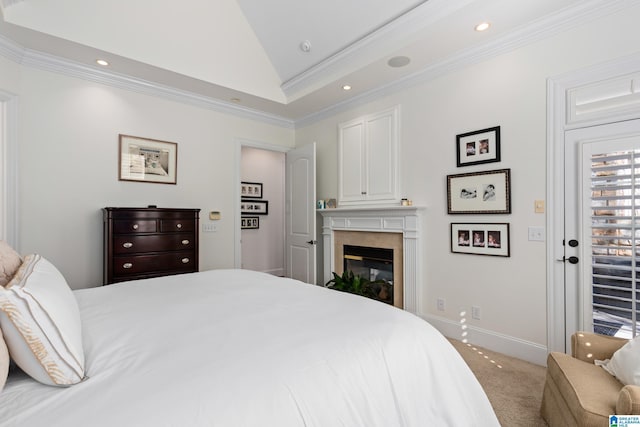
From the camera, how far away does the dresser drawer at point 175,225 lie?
3.16m

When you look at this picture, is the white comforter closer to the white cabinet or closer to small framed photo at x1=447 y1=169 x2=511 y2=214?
small framed photo at x1=447 y1=169 x2=511 y2=214

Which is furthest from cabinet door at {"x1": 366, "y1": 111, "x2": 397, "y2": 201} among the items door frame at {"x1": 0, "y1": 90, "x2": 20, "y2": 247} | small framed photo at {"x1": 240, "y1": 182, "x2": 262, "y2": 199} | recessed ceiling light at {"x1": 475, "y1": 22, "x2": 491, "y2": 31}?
door frame at {"x1": 0, "y1": 90, "x2": 20, "y2": 247}

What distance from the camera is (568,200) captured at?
240 centimetres

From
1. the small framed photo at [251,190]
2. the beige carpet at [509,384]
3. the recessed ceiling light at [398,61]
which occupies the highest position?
the recessed ceiling light at [398,61]

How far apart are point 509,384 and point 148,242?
3.31 meters

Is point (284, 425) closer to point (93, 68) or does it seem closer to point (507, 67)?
point (507, 67)

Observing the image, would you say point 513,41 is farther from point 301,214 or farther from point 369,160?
point 301,214

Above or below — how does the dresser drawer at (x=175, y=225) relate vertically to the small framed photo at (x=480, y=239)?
above

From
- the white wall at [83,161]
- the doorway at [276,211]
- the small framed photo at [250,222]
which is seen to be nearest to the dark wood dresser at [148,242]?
the white wall at [83,161]

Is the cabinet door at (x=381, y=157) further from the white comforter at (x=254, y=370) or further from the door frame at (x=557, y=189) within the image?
the white comforter at (x=254, y=370)

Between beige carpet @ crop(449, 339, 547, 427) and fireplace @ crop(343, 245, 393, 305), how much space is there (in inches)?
40.7

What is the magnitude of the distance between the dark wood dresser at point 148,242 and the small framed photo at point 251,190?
2207 mm

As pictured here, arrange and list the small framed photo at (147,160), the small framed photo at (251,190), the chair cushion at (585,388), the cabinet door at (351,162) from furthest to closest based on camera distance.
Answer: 1. the small framed photo at (251,190)
2. the cabinet door at (351,162)
3. the small framed photo at (147,160)
4. the chair cushion at (585,388)

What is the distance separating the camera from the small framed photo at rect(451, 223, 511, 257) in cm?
273
